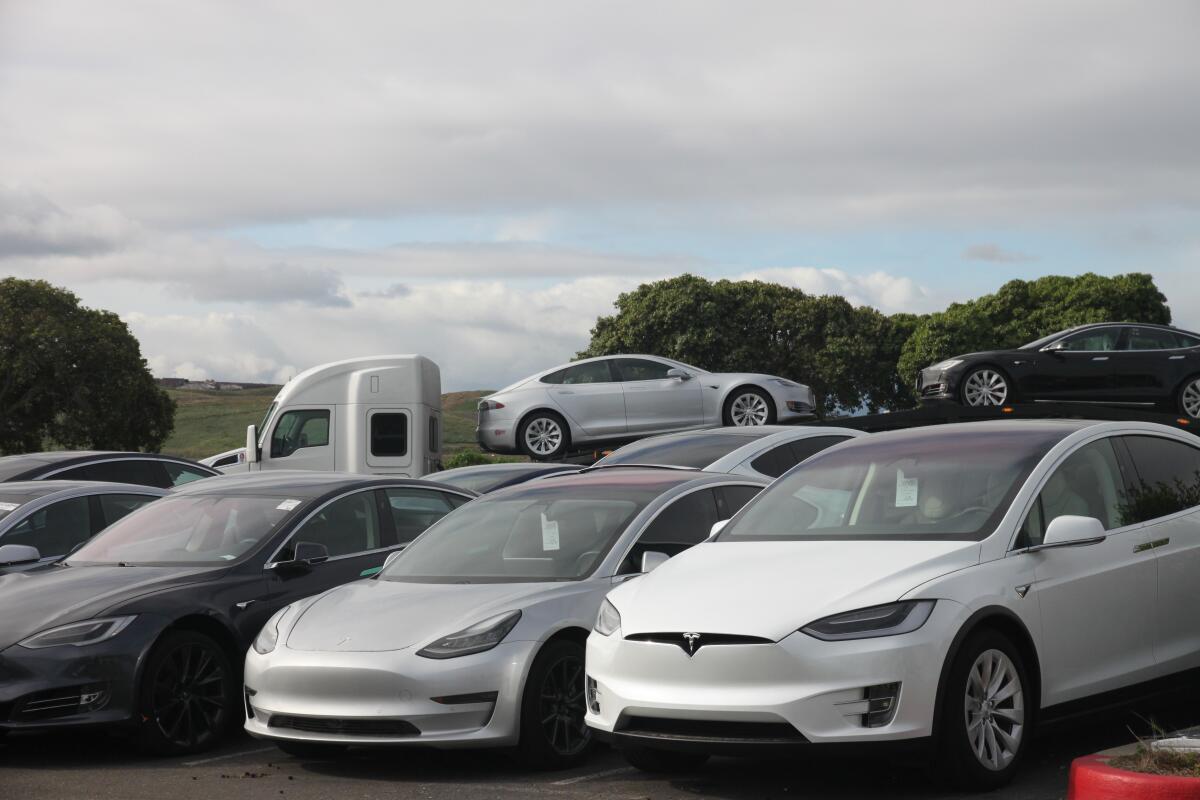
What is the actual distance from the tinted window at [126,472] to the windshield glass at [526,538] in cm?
697

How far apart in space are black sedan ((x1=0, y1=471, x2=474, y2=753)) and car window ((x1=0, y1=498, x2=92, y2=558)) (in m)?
1.65

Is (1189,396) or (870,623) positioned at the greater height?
(1189,396)

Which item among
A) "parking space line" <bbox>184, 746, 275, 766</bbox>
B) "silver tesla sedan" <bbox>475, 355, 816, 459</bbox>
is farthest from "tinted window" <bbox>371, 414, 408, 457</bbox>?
"parking space line" <bbox>184, 746, 275, 766</bbox>

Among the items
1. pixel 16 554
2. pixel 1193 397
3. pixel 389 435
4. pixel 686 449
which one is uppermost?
pixel 1193 397

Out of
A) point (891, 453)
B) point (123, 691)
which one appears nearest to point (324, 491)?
point (123, 691)

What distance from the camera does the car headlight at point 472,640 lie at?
7289mm

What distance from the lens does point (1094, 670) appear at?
22.5ft

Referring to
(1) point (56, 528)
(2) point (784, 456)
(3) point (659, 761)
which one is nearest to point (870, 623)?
(3) point (659, 761)

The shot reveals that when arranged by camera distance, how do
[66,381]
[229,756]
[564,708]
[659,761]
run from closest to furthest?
[659,761] < [564,708] < [229,756] < [66,381]

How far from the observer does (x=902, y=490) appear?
7223 millimetres

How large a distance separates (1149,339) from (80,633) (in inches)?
643

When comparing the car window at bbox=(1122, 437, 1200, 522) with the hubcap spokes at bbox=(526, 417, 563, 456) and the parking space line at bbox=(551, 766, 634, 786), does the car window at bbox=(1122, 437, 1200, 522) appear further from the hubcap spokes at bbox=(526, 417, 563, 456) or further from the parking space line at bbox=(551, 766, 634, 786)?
the hubcap spokes at bbox=(526, 417, 563, 456)

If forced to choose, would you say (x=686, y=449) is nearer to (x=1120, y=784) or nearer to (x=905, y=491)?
(x=905, y=491)

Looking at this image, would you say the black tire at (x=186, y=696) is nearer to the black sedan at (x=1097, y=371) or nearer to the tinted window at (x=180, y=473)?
the tinted window at (x=180, y=473)
